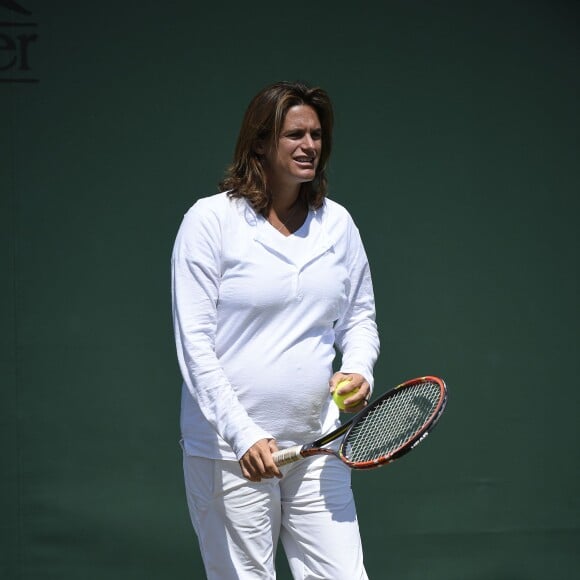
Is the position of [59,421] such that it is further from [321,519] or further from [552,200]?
[552,200]

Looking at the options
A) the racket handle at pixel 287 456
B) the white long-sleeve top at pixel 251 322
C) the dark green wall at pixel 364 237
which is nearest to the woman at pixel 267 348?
the white long-sleeve top at pixel 251 322

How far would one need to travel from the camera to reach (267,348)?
314cm

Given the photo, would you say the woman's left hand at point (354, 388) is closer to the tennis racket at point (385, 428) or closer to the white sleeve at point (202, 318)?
the tennis racket at point (385, 428)

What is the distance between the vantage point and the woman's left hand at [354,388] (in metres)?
3.12

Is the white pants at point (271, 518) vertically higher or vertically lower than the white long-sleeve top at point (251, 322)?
lower

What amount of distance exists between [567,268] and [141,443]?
1.66 meters

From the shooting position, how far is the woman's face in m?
3.22

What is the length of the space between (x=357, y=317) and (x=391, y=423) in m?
0.33

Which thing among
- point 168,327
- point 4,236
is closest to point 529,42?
point 168,327

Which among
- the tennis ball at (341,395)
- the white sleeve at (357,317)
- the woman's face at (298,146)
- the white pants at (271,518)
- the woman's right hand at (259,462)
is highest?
the woman's face at (298,146)

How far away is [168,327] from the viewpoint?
4484mm

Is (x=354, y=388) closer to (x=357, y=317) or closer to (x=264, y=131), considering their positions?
(x=357, y=317)

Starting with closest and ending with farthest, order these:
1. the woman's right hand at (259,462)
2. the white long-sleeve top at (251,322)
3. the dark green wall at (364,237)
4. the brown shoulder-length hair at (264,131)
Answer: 1. the woman's right hand at (259,462)
2. the white long-sleeve top at (251,322)
3. the brown shoulder-length hair at (264,131)
4. the dark green wall at (364,237)

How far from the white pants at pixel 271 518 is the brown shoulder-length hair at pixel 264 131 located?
678 millimetres
